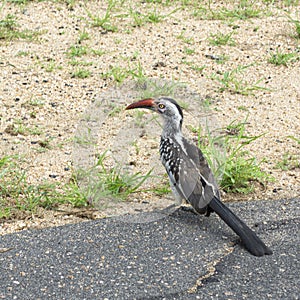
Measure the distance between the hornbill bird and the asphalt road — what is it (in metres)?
0.12

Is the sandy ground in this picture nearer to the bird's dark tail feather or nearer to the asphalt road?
the asphalt road

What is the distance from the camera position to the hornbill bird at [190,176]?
203 inches

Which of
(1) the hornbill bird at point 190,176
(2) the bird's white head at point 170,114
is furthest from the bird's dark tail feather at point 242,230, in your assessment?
(2) the bird's white head at point 170,114

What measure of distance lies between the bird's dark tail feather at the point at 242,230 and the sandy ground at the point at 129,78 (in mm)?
642

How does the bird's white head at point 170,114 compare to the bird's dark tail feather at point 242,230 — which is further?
the bird's white head at point 170,114

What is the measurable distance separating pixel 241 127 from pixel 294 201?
122 cm

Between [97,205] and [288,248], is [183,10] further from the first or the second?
[288,248]

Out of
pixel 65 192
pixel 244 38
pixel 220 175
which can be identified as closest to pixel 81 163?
pixel 65 192

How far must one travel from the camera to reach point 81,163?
20.8ft

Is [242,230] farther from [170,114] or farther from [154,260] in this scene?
[170,114]

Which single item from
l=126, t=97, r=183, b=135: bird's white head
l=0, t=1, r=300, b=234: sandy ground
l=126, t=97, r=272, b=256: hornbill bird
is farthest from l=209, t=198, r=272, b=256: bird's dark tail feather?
l=126, t=97, r=183, b=135: bird's white head

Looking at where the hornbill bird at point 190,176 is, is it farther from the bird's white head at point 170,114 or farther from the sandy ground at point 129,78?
the sandy ground at point 129,78

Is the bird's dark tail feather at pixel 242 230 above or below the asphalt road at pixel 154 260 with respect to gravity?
above

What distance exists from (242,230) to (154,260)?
73 cm
